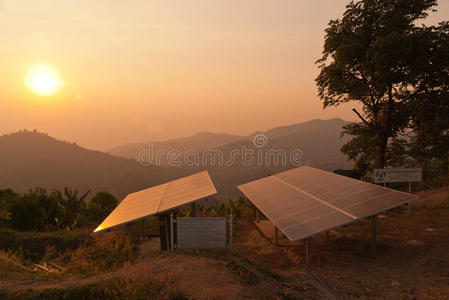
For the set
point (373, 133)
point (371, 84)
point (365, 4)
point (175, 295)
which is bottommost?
point (175, 295)

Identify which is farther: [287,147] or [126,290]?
[287,147]

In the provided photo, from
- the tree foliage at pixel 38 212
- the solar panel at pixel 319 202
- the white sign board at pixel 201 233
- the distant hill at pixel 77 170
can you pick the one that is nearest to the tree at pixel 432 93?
the solar panel at pixel 319 202

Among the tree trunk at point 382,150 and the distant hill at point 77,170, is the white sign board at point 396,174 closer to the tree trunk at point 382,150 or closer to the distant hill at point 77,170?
the tree trunk at point 382,150

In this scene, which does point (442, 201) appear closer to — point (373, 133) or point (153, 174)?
point (373, 133)

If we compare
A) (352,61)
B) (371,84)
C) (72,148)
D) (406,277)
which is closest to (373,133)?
(371,84)

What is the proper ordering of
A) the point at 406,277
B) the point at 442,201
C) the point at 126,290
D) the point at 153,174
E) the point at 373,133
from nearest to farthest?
the point at 126,290
the point at 406,277
the point at 442,201
the point at 373,133
the point at 153,174

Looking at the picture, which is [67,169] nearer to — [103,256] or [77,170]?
[77,170]

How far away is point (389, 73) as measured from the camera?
774 inches

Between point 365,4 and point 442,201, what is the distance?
12.8 m

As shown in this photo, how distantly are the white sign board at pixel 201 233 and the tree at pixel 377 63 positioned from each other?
14.6 meters

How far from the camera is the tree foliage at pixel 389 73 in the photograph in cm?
1884

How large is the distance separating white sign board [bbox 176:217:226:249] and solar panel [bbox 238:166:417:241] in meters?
1.94

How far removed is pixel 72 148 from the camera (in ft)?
403

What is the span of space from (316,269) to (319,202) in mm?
2775
